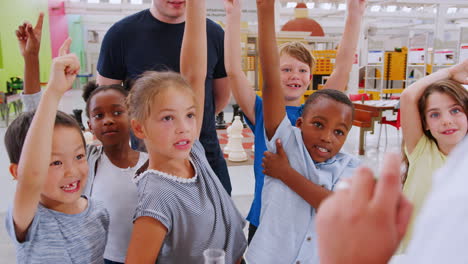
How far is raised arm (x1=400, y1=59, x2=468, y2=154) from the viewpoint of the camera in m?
1.52

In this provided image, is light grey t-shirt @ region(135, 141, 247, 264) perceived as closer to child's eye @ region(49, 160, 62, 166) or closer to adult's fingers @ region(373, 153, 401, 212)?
child's eye @ region(49, 160, 62, 166)

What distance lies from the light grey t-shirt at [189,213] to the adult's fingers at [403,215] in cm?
68

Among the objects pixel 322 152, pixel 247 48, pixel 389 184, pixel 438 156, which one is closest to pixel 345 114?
pixel 322 152

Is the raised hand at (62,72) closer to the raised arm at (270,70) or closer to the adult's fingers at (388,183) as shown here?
the raised arm at (270,70)

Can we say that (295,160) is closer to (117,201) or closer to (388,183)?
(117,201)

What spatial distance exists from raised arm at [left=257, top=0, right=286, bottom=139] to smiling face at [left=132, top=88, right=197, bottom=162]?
28cm

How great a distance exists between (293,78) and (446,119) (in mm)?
615

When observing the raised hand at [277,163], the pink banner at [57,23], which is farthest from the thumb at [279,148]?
the pink banner at [57,23]

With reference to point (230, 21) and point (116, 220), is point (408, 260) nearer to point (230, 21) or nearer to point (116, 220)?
point (116, 220)

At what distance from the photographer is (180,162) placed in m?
1.09

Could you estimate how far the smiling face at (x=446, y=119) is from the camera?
1.38m

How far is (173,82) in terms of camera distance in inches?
42.5

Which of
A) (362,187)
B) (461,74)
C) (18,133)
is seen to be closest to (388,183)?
(362,187)

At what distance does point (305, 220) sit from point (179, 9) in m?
0.99
